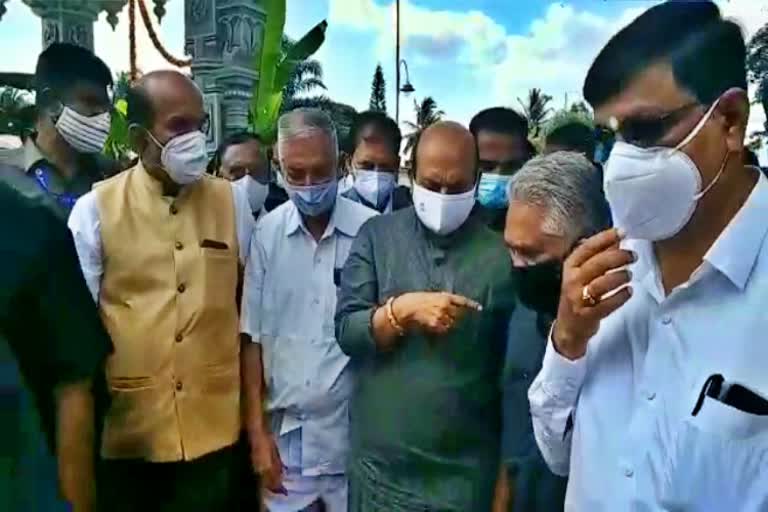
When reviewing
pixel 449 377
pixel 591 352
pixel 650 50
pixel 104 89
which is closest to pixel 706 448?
pixel 591 352

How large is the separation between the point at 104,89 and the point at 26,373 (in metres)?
1.58

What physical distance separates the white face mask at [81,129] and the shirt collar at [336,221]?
693mm

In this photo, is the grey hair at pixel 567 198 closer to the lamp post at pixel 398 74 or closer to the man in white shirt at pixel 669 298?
the man in white shirt at pixel 669 298

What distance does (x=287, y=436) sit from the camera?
7.50 feet

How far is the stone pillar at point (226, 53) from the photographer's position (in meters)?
7.18

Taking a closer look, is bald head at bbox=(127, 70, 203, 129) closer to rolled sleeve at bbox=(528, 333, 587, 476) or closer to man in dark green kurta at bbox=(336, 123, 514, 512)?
man in dark green kurta at bbox=(336, 123, 514, 512)

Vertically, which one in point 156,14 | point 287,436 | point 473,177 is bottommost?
point 287,436

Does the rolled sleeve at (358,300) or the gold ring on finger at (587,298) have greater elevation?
the gold ring on finger at (587,298)

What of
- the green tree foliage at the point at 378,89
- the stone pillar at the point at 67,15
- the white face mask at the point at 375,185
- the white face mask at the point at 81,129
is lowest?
the white face mask at the point at 375,185

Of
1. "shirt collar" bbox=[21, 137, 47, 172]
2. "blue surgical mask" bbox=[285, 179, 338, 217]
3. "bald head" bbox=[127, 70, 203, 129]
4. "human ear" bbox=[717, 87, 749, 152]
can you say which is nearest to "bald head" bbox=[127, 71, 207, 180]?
"bald head" bbox=[127, 70, 203, 129]

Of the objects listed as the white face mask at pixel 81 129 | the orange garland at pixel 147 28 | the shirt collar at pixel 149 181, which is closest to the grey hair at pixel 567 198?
the shirt collar at pixel 149 181

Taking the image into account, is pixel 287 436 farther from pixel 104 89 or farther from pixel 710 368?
pixel 710 368

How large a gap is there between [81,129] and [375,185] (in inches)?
49.6

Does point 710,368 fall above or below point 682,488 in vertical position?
above
